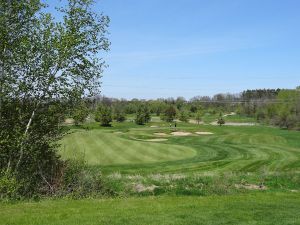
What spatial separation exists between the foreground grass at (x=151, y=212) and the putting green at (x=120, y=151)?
58.5 ft

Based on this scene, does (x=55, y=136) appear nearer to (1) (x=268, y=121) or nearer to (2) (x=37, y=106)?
(2) (x=37, y=106)

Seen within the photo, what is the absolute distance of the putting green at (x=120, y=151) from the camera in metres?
31.7

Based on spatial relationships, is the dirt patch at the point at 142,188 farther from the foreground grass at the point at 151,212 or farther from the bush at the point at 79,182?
the foreground grass at the point at 151,212

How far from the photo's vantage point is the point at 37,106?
13.6m

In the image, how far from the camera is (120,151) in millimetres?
35750

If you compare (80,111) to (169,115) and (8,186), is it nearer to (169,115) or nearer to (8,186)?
(8,186)

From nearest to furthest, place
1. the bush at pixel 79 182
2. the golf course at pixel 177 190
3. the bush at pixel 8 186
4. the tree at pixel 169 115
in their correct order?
1. the golf course at pixel 177 190
2. the bush at pixel 8 186
3. the bush at pixel 79 182
4. the tree at pixel 169 115

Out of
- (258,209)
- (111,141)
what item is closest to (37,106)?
(258,209)

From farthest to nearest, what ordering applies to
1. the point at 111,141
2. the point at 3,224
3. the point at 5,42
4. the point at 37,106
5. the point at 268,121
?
the point at 268,121
the point at 111,141
the point at 37,106
the point at 5,42
the point at 3,224

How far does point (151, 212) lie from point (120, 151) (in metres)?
25.8

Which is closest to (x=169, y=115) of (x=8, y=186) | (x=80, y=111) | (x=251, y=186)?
(x=251, y=186)

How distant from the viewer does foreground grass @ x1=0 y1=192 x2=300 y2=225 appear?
9078 millimetres

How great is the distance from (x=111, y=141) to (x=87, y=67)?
29.1 meters

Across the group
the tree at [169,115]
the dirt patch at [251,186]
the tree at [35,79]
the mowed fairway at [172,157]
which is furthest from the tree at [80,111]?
the tree at [169,115]
